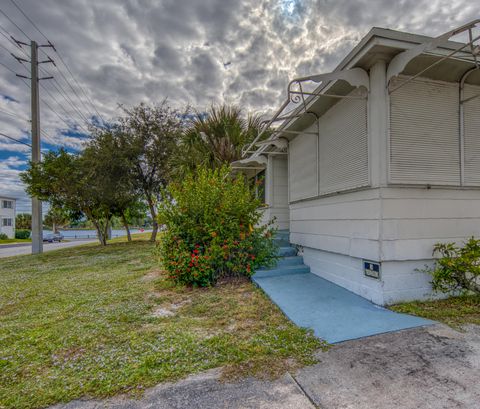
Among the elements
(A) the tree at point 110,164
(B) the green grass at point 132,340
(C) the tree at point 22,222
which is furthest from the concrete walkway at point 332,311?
(C) the tree at point 22,222

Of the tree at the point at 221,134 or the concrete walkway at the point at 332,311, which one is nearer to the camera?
the concrete walkway at the point at 332,311

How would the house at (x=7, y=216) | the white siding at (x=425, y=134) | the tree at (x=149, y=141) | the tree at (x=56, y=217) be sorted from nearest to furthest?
the white siding at (x=425, y=134), the tree at (x=149, y=141), the tree at (x=56, y=217), the house at (x=7, y=216)

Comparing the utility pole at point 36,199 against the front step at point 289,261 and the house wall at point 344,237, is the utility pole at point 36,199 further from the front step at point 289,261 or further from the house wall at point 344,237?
the house wall at point 344,237

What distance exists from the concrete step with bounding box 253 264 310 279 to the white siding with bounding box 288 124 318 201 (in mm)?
1352

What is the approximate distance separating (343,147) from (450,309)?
7.89 ft

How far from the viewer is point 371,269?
131 inches

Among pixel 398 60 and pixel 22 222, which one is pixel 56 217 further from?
pixel 398 60

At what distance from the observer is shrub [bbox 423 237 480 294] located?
118 inches

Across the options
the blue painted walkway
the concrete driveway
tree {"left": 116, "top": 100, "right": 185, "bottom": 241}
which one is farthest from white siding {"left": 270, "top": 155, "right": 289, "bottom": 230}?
tree {"left": 116, "top": 100, "right": 185, "bottom": 241}

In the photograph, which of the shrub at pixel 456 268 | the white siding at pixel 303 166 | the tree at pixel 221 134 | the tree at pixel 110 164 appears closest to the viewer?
the shrub at pixel 456 268

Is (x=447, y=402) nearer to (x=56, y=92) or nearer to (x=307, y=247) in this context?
(x=307, y=247)

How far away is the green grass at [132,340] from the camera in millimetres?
1843

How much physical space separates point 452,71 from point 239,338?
13.3 ft

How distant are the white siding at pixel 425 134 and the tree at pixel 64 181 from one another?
11.4 metres
